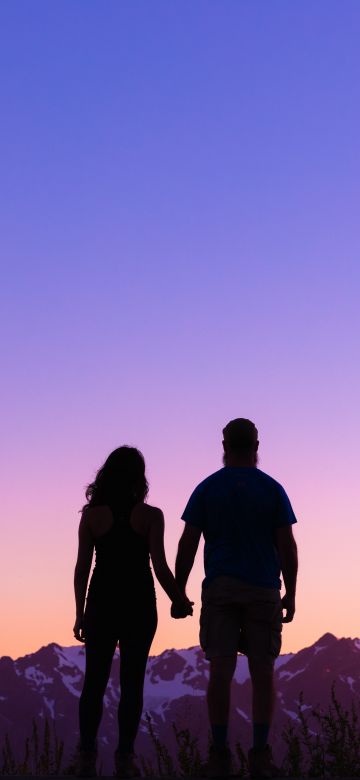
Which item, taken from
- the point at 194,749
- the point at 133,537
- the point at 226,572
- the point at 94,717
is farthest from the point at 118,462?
the point at 194,749

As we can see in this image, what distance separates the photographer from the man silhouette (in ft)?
25.2

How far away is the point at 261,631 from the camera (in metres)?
7.74

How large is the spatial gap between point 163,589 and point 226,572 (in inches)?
24.0

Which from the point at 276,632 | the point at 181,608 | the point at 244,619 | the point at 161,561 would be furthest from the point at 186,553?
the point at 276,632

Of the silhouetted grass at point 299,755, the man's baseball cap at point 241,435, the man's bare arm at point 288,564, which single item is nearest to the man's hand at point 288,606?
the man's bare arm at point 288,564

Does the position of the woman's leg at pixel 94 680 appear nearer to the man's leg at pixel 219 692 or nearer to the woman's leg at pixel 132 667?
the woman's leg at pixel 132 667

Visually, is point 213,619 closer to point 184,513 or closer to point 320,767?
point 184,513

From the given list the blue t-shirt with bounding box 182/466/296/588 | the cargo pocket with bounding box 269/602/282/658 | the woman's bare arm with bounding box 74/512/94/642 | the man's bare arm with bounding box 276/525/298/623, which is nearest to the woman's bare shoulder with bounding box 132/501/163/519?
the blue t-shirt with bounding box 182/466/296/588

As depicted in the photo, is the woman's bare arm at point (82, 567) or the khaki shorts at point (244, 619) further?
the woman's bare arm at point (82, 567)

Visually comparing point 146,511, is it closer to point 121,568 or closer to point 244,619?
point 121,568

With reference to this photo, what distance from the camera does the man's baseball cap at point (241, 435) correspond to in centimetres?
813

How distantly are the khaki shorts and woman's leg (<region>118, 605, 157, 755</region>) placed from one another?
1.61 feet

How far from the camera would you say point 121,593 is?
8062 mm

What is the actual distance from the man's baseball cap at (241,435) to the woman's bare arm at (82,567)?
119 centimetres
